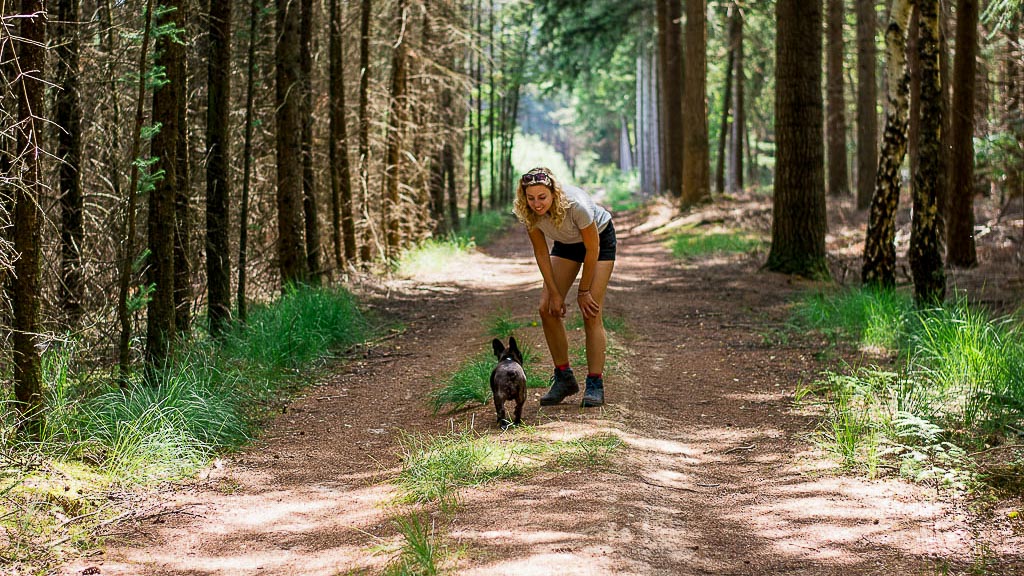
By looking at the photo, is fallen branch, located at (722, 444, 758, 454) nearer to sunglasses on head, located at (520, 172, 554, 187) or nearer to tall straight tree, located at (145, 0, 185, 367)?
sunglasses on head, located at (520, 172, 554, 187)

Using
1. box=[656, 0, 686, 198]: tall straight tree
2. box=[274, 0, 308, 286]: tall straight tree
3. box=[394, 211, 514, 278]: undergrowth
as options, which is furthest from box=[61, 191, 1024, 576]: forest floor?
box=[656, 0, 686, 198]: tall straight tree

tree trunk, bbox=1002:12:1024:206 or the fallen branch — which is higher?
tree trunk, bbox=1002:12:1024:206

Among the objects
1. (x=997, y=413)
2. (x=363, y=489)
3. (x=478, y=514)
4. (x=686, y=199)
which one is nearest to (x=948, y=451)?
(x=997, y=413)

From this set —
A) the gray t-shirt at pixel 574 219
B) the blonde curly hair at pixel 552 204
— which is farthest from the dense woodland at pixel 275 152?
the gray t-shirt at pixel 574 219

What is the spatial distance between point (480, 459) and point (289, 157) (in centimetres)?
787

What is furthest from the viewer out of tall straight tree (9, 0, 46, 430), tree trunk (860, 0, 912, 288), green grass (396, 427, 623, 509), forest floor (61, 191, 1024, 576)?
tree trunk (860, 0, 912, 288)

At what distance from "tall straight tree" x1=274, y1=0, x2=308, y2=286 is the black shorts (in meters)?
6.05

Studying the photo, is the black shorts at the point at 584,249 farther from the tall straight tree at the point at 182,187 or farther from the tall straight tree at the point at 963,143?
the tall straight tree at the point at 963,143

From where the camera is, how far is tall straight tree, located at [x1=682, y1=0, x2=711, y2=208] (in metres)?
25.0

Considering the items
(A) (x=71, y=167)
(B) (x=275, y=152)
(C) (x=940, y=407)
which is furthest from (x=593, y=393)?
(B) (x=275, y=152)

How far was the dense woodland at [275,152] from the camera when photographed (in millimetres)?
6688

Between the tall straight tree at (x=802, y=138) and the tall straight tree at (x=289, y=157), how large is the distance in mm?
7469

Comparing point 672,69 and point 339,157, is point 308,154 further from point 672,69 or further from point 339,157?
point 672,69

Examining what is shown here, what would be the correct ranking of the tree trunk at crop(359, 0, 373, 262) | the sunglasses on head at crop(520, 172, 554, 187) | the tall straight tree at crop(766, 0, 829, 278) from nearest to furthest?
the sunglasses on head at crop(520, 172, 554, 187) < the tall straight tree at crop(766, 0, 829, 278) < the tree trunk at crop(359, 0, 373, 262)
